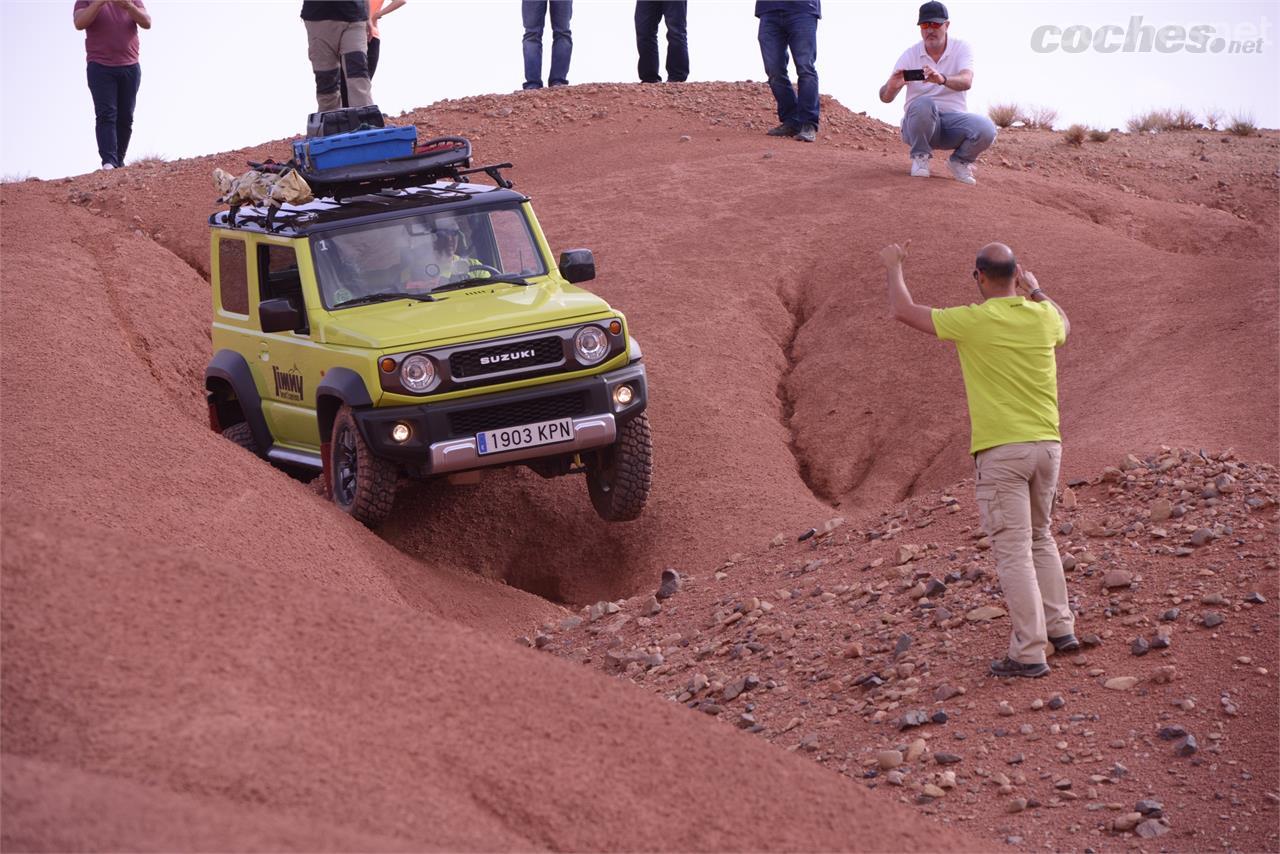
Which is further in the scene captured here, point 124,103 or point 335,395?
point 124,103

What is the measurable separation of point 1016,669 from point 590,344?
12.2ft


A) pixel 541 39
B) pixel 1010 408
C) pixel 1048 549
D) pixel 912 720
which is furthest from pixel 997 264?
pixel 541 39

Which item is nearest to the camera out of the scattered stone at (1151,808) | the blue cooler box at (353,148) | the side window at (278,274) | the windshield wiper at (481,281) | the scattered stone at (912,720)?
the scattered stone at (1151,808)

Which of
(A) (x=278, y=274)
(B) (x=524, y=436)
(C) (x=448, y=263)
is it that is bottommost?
(B) (x=524, y=436)

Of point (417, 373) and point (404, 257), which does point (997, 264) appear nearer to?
point (417, 373)

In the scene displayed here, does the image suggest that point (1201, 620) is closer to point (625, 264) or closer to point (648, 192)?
point (625, 264)

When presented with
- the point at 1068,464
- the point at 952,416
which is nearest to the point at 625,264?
the point at 952,416

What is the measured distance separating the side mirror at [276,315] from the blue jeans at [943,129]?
30.3 ft

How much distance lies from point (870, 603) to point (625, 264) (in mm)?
8053

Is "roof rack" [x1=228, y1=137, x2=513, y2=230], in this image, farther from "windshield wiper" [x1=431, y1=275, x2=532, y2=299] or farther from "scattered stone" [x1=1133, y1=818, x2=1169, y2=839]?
"scattered stone" [x1=1133, y1=818, x2=1169, y2=839]

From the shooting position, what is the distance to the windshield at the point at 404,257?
33.8 ft

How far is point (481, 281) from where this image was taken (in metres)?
10.5

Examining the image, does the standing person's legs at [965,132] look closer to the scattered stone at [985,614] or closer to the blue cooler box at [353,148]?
the blue cooler box at [353,148]

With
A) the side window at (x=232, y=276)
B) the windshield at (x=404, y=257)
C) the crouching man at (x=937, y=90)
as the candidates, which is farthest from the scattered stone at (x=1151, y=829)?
the crouching man at (x=937, y=90)
